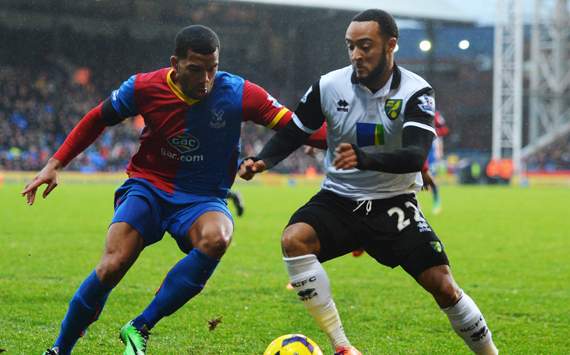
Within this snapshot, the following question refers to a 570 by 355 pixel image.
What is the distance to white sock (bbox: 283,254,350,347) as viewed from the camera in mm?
4801

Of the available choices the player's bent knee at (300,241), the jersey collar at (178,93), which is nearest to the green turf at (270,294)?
the player's bent knee at (300,241)

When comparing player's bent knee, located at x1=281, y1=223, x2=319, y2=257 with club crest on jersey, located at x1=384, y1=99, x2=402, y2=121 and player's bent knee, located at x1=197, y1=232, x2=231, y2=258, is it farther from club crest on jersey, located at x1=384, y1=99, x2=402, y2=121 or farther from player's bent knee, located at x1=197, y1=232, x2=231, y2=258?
club crest on jersey, located at x1=384, y1=99, x2=402, y2=121

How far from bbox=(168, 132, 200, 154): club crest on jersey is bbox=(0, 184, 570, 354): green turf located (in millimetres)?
1228

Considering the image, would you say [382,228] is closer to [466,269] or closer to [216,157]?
[216,157]

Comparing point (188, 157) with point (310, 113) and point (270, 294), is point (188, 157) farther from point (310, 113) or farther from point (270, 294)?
point (270, 294)

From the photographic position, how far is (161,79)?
5352 mm

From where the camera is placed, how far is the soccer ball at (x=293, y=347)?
4.86 metres

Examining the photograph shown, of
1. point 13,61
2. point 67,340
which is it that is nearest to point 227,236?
point 67,340

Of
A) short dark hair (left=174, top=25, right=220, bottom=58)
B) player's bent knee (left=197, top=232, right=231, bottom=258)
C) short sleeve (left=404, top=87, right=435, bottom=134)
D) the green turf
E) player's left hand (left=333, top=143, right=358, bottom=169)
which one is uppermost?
short dark hair (left=174, top=25, right=220, bottom=58)

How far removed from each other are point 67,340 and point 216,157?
4.49 feet

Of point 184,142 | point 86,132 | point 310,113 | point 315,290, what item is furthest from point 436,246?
point 86,132

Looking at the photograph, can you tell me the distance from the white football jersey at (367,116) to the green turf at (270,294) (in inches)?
45.9

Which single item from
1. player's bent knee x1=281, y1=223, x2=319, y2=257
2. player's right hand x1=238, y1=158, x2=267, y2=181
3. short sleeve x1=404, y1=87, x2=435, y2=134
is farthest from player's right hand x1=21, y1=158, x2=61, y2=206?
short sleeve x1=404, y1=87, x2=435, y2=134

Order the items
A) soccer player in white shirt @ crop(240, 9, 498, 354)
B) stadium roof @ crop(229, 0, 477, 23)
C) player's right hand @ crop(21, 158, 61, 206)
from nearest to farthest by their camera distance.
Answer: soccer player in white shirt @ crop(240, 9, 498, 354)
player's right hand @ crop(21, 158, 61, 206)
stadium roof @ crop(229, 0, 477, 23)
